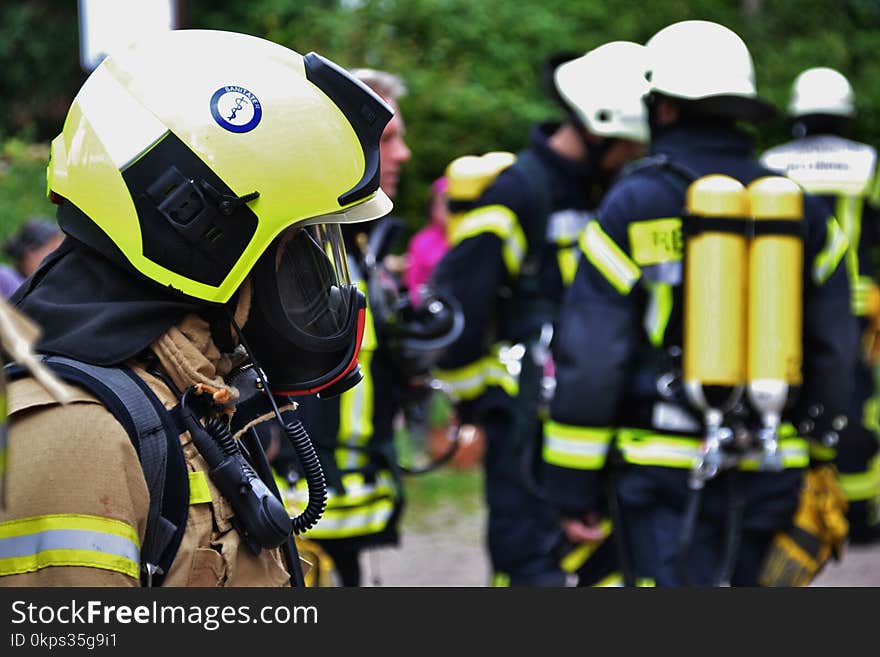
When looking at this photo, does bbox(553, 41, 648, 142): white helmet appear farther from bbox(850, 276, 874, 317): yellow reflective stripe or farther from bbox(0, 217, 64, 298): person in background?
bbox(0, 217, 64, 298): person in background

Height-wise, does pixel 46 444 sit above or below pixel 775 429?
above

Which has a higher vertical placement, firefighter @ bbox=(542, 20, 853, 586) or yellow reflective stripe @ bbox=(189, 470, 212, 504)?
yellow reflective stripe @ bbox=(189, 470, 212, 504)

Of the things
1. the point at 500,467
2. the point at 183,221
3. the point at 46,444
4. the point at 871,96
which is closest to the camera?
the point at 46,444

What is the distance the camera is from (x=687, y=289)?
3.73 m

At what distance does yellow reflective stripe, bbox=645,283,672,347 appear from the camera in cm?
387

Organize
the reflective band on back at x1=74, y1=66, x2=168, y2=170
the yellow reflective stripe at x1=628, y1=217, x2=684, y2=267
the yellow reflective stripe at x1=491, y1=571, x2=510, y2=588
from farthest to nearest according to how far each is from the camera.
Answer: the yellow reflective stripe at x1=491, y1=571, x2=510, y2=588 < the yellow reflective stripe at x1=628, y1=217, x2=684, y2=267 < the reflective band on back at x1=74, y1=66, x2=168, y2=170

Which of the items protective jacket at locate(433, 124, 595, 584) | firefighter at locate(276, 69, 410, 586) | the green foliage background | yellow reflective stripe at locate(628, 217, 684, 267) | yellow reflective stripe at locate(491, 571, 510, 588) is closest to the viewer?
yellow reflective stripe at locate(628, 217, 684, 267)

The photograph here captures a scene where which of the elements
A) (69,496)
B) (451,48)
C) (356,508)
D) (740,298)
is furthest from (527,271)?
(451,48)

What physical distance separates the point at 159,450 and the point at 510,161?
3581 millimetres

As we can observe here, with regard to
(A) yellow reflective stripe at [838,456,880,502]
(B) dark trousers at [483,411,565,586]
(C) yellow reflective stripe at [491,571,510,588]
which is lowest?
(A) yellow reflective stripe at [838,456,880,502]

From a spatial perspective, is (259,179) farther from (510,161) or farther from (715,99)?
(510,161)

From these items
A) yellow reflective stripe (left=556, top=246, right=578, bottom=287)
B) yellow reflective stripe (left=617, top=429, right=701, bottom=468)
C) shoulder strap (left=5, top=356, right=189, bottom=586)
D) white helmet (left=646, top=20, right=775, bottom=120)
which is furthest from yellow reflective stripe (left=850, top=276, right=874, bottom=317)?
shoulder strap (left=5, top=356, right=189, bottom=586)

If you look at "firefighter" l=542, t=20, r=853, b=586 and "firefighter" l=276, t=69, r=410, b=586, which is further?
"firefighter" l=276, t=69, r=410, b=586

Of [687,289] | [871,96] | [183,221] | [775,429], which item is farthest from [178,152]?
[871,96]
